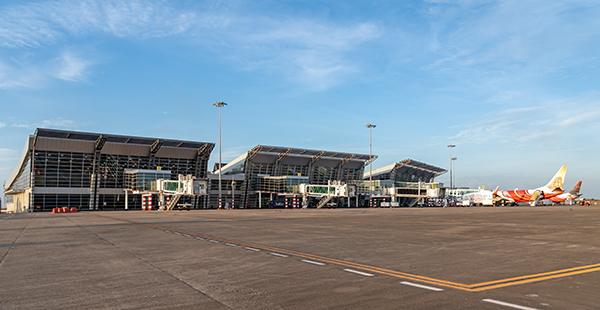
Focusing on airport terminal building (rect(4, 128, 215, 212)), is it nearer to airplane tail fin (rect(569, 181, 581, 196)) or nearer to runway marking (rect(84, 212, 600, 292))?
runway marking (rect(84, 212, 600, 292))

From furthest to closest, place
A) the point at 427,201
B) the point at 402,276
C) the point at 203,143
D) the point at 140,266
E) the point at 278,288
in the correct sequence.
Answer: the point at 427,201 < the point at 203,143 < the point at 140,266 < the point at 402,276 < the point at 278,288

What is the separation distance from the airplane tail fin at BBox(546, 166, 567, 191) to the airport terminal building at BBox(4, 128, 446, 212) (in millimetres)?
24845

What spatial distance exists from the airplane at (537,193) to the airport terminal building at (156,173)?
53.8ft

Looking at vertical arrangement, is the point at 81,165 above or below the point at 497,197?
above

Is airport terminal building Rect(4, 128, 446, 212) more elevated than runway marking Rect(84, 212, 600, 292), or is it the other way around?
airport terminal building Rect(4, 128, 446, 212)

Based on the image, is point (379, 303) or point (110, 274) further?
point (110, 274)

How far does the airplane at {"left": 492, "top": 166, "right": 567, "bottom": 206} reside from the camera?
311 ft

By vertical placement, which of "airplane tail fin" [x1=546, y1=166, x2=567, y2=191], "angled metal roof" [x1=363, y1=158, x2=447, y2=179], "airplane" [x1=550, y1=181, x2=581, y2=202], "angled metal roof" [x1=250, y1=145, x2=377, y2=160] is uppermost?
"angled metal roof" [x1=250, y1=145, x2=377, y2=160]

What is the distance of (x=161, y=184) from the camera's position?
256ft

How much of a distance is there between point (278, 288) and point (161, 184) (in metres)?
74.4

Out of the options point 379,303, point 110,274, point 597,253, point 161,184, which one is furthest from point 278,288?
point 161,184

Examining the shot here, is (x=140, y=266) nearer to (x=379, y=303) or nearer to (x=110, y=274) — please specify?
(x=110, y=274)

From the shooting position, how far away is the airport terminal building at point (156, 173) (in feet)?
266

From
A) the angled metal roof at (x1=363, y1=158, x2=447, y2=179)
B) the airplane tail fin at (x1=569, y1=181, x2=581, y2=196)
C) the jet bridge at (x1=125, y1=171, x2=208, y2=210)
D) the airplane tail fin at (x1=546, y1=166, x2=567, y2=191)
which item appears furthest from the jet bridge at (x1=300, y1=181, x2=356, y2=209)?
the airplane tail fin at (x1=569, y1=181, x2=581, y2=196)
